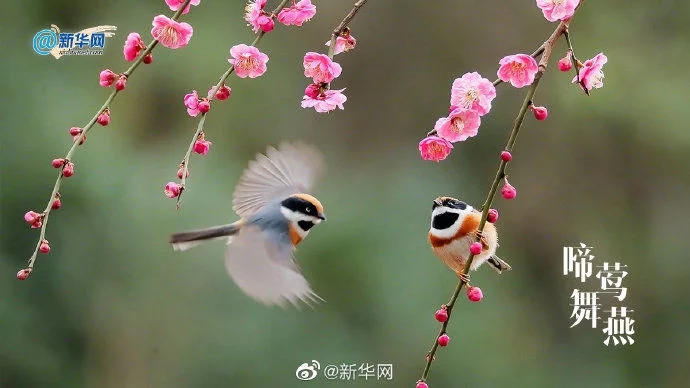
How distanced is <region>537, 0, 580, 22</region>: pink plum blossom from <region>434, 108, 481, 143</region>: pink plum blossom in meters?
0.13

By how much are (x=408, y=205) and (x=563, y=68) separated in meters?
1.75

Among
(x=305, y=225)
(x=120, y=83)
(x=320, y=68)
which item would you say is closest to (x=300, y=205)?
(x=305, y=225)

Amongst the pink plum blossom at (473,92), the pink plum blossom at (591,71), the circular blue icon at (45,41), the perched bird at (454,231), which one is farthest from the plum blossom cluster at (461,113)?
the circular blue icon at (45,41)

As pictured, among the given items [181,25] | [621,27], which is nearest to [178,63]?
[621,27]

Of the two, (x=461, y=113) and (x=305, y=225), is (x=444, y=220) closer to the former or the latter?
(x=305, y=225)

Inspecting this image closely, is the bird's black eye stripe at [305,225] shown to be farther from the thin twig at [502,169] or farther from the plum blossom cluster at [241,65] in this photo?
the thin twig at [502,169]

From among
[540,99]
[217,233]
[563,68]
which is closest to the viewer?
[563,68]

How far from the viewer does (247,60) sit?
1.04 m

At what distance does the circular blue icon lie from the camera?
1.39 meters

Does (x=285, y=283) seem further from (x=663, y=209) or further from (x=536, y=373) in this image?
(x=663, y=209)

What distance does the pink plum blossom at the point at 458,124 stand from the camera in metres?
0.91

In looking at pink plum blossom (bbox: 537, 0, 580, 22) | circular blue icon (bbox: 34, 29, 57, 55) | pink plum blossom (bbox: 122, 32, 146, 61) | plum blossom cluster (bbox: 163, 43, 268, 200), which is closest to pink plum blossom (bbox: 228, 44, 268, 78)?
plum blossom cluster (bbox: 163, 43, 268, 200)

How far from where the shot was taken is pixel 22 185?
2.56m

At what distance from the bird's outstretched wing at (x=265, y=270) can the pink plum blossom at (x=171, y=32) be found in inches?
10.6
